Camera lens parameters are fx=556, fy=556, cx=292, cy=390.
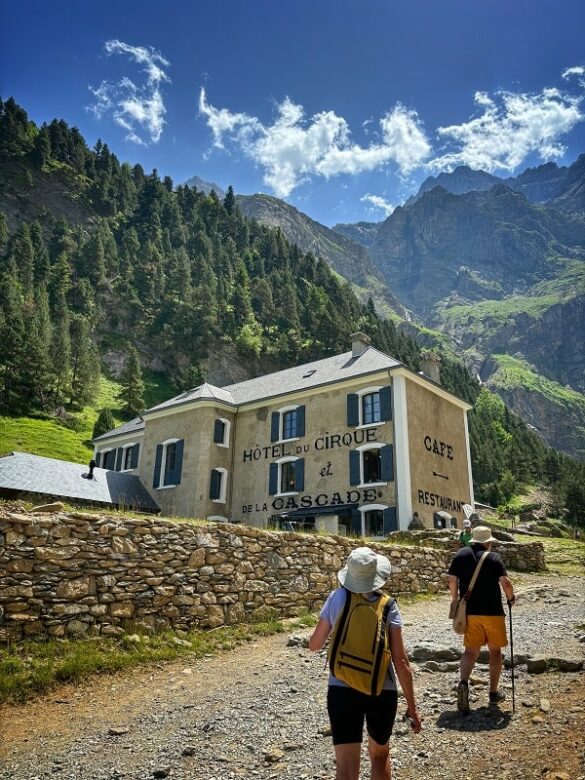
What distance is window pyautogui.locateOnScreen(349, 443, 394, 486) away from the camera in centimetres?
2377

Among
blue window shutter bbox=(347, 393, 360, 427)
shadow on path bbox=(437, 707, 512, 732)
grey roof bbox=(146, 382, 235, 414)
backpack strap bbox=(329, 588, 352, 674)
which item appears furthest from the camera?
grey roof bbox=(146, 382, 235, 414)

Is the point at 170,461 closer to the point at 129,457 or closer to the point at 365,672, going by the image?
the point at 129,457

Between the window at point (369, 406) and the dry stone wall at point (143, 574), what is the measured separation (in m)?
13.5

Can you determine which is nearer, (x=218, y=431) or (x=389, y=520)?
(x=389, y=520)

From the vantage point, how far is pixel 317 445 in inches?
1035

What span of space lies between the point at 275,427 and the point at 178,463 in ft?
17.6

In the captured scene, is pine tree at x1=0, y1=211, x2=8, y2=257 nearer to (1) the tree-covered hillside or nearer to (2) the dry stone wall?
(1) the tree-covered hillside

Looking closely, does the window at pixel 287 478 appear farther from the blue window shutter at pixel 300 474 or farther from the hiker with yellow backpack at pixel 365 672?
the hiker with yellow backpack at pixel 365 672

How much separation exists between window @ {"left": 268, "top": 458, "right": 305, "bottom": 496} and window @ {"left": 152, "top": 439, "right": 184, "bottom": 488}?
191 inches

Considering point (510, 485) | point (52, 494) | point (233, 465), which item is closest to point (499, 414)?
point (510, 485)

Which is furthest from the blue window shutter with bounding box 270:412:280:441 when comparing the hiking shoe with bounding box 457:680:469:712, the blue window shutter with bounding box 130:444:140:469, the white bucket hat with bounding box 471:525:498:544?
the hiking shoe with bounding box 457:680:469:712

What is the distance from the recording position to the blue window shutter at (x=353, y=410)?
25281 millimetres

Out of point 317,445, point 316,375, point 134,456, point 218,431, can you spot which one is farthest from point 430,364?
point 134,456

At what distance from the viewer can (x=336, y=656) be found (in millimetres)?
3701
